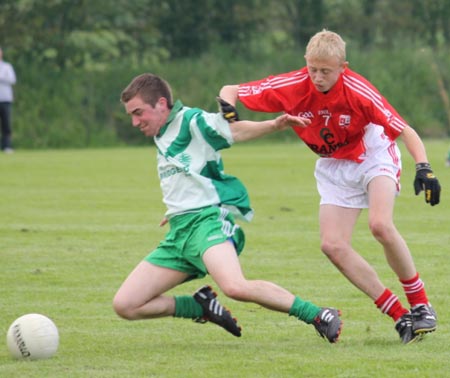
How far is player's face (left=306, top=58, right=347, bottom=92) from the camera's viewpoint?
6.55m

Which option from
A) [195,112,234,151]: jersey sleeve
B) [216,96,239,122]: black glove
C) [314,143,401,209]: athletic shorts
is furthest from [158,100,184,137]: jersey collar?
[314,143,401,209]: athletic shorts

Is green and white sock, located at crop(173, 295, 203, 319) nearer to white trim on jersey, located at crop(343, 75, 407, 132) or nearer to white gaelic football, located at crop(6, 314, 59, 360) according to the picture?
white gaelic football, located at crop(6, 314, 59, 360)

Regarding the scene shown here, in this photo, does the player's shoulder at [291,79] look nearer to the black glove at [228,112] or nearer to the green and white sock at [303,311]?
the black glove at [228,112]

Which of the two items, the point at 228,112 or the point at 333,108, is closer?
the point at 228,112

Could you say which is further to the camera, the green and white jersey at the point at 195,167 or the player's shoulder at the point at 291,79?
the player's shoulder at the point at 291,79

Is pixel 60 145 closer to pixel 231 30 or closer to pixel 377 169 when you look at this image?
pixel 231 30

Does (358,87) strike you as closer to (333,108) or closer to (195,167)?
(333,108)

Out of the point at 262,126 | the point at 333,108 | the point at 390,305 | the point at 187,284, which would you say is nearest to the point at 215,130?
the point at 262,126

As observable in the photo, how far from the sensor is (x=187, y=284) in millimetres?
8961

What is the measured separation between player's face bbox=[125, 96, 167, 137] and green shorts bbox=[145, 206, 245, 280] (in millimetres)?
521

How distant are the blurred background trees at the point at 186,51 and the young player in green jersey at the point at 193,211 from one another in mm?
23935

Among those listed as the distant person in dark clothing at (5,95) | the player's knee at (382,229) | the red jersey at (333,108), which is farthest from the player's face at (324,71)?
the distant person in dark clothing at (5,95)

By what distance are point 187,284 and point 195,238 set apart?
8.17 ft

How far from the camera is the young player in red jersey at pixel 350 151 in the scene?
6637mm
